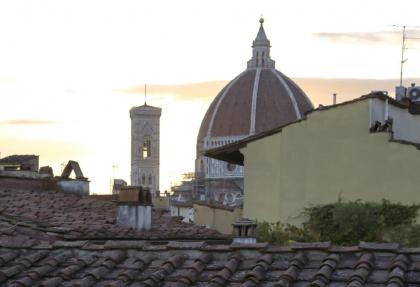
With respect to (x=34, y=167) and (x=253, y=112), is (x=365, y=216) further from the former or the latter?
(x=253, y=112)

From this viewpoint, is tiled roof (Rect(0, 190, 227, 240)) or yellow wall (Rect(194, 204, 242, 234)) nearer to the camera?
tiled roof (Rect(0, 190, 227, 240))

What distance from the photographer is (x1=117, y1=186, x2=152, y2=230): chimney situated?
17203 mm

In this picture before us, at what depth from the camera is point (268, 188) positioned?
752 inches

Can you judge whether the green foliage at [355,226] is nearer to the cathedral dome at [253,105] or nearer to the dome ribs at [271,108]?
the cathedral dome at [253,105]

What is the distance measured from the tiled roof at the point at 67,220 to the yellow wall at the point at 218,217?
3126mm

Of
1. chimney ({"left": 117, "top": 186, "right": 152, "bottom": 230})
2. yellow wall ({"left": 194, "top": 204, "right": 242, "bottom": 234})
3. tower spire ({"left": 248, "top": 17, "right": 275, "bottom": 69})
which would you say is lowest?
yellow wall ({"left": 194, "top": 204, "right": 242, "bottom": 234})

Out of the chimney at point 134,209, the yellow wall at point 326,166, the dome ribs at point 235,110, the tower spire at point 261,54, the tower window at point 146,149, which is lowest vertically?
the chimney at point 134,209

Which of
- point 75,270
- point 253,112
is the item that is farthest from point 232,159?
point 253,112

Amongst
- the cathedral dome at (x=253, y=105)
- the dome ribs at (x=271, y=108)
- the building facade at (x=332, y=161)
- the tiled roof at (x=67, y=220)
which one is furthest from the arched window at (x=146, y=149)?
the building facade at (x=332, y=161)

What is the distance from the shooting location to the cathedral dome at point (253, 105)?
133 meters

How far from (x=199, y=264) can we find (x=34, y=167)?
20.8m

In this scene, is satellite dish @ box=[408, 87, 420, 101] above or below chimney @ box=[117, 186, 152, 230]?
above

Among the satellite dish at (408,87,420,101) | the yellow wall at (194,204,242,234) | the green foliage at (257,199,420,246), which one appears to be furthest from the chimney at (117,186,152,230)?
the satellite dish at (408,87,420,101)

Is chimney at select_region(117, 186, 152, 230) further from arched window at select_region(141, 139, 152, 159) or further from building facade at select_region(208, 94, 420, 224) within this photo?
arched window at select_region(141, 139, 152, 159)
